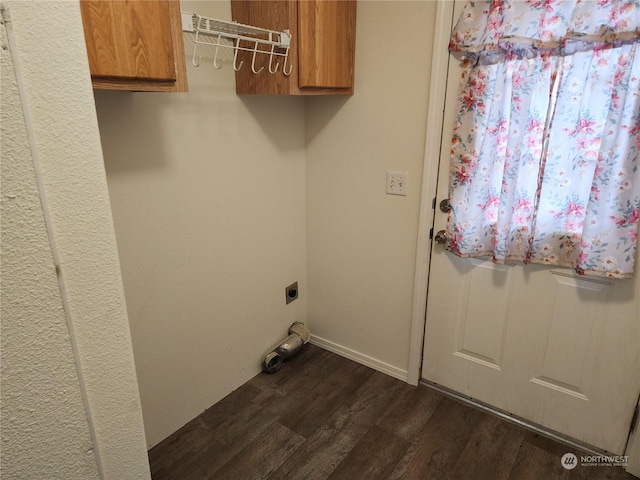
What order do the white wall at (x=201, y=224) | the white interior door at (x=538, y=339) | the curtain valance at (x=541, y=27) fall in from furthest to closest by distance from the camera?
the white interior door at (x=538, y=339)
the white wall at (x=201, y=224)
the curtain valance at (x=541, y=27)

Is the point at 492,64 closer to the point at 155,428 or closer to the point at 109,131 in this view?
the point at 109,131

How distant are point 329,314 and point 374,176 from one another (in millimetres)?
911

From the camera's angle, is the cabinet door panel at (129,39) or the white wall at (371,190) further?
the white wall at (371,190)

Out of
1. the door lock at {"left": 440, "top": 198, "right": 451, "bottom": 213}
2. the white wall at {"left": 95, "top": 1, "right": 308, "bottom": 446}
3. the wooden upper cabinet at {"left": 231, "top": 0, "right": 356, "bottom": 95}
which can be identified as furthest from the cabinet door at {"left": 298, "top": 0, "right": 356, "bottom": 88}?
the door lock at {"left": 440, "top": 198, "right": 451, "bottom": 213}

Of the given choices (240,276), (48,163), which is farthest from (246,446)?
(48,163)

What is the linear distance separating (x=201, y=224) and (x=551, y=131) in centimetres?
146

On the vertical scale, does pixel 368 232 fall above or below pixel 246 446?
above

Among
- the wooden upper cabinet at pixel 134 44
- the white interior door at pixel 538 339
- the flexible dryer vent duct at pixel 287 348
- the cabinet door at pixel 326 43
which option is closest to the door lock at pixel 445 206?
the white interior door at pixel 538 339

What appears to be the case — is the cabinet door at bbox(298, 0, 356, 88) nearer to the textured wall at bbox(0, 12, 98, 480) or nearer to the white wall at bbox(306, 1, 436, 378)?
the white wall at bbox(306, 1, 436, 378)

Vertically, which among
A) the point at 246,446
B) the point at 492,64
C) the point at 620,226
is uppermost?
the point at 492,64

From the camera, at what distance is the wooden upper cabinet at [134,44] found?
107 centimetres

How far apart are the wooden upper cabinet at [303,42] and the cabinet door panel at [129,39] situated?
22.4 inches

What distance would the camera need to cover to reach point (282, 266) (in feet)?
7.75

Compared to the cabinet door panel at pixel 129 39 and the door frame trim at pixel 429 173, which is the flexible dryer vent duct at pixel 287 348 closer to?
the door frame trim at pixel 429 173
